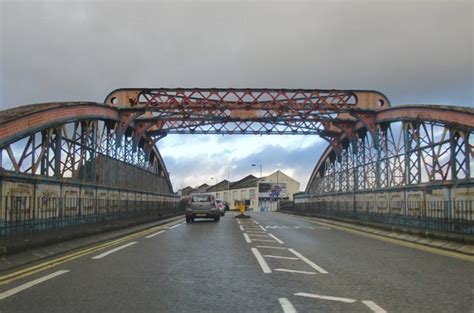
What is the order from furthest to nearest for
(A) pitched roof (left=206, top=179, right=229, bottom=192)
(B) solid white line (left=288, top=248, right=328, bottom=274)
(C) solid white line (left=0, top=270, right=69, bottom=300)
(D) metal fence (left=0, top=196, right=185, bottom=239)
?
(A) pitched roof (left=206, top=179, right=229, bottom=192) < (D) metal fence (left=0, top=196, right=185, bottom=239) < (B) solid white line (left=288, top=248, right=328, bottom=274) < (C) solid white line (left=0, top=270, right=69, bottom=300)

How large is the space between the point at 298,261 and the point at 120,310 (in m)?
5.94

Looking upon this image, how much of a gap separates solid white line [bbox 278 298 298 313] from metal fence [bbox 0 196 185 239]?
814 centimetres

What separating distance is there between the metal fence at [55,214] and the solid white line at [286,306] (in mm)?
8137

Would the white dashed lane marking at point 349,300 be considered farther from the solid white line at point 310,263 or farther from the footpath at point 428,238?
the footpath at point 428,238

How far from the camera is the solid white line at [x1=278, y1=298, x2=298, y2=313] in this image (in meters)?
6.58

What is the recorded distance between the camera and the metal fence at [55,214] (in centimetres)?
1297

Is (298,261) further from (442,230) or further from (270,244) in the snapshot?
(442,230)

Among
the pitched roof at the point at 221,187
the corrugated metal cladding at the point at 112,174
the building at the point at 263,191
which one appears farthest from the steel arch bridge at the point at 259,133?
the pitched roof at the point at 221,187

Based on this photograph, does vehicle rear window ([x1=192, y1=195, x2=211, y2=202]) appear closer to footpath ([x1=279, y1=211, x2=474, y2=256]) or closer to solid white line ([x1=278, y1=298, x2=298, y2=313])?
footpath ([x1=279, y1=211, x2=474, y2=256])

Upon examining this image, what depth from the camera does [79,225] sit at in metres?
17.9

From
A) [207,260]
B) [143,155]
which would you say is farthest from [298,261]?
[143,155]

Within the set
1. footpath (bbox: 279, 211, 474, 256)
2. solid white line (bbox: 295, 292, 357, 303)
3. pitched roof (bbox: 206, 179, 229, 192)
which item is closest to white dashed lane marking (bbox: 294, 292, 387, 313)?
solid white line (bbox: 295, 292, 357, 303)

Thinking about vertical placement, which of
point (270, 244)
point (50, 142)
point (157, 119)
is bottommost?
point (270, 244)

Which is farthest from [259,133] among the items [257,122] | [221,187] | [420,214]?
[221,187]
